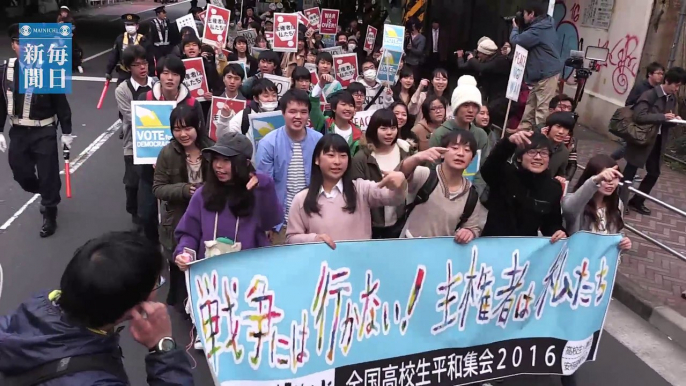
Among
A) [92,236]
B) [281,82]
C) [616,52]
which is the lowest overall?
[92,236]

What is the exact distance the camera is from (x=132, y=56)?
536 centimetres

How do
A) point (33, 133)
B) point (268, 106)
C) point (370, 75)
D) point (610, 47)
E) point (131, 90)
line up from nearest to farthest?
point (268, 106)
point (33, 133)
point (131, 90)
point (370, 75)
point (610, 47)

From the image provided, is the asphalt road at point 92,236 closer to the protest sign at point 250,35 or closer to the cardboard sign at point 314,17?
the protest sign at point 250,35

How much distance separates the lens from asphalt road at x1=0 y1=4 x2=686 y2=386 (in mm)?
3885

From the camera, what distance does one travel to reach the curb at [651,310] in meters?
4.36

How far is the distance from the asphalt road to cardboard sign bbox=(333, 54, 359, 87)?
3157 millimetres

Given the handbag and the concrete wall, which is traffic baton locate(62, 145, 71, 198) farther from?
the concrete wall

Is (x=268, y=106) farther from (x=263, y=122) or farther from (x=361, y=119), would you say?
(x=361, y=119)

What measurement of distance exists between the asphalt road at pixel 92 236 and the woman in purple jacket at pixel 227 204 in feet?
3.28

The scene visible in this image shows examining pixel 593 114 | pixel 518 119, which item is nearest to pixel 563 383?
pixel 518 119

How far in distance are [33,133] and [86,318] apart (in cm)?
431

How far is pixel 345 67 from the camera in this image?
7859mm

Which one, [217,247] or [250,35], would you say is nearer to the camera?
[217,247]

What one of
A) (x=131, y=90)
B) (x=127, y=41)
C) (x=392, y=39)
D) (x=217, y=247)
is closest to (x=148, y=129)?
(x=131, y=90)
